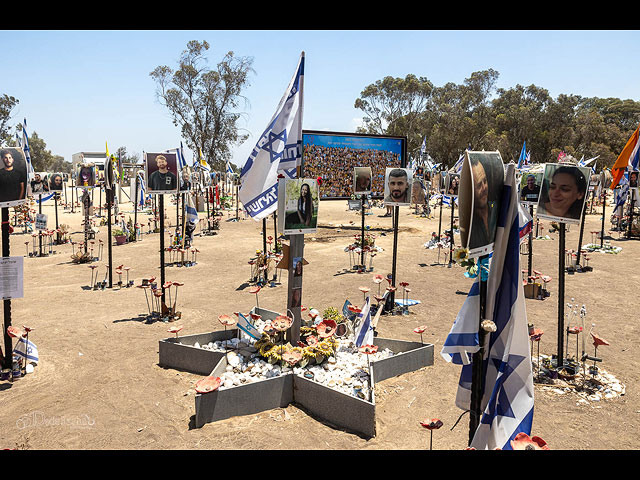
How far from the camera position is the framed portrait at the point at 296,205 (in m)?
7.76

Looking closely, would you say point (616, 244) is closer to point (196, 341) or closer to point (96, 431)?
point (196, 341)

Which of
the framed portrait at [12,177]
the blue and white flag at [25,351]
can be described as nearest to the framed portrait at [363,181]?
the framed portrait at [12,177]

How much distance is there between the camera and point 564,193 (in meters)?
7.64

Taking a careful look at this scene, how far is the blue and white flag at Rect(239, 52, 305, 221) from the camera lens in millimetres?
7859

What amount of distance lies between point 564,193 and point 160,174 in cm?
896

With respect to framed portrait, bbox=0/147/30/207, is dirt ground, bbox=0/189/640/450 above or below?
Answer: below

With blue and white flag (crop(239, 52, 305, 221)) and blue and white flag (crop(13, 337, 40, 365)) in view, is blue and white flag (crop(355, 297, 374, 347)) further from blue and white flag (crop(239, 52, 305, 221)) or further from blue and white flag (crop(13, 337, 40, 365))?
blue and white flag (crop(13, 337, 40, 365))

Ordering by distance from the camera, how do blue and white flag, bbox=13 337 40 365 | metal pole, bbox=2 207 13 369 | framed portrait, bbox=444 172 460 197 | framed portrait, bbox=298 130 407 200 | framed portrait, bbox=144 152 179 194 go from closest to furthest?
metal pole, bbox=2 207 13 369
blue and white flag, bbox=13 337 40 365
framed portrait, bbox=144 152 179 194
framed portrait, bbox=444 172 460 197
framed portrait, bbox=298 130 407 200

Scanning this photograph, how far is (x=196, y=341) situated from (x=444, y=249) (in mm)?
14845

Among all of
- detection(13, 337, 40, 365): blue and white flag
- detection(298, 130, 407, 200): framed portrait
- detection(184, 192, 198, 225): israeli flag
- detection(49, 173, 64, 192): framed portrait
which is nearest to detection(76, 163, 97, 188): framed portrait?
detection(49, 173, 64, 192): framed portrait

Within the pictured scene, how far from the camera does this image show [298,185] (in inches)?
312

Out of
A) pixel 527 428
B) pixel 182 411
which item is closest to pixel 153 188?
pixel 182 411

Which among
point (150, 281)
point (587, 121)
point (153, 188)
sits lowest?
point (150, 281)

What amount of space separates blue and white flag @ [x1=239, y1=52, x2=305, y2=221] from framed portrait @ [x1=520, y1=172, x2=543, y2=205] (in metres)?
6.95
